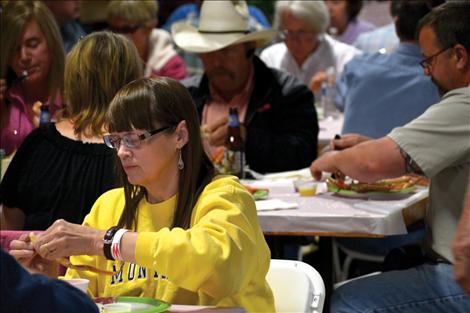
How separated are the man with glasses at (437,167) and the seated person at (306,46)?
11.7 ft

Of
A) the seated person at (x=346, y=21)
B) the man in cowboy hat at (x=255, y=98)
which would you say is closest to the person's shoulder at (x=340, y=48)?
the seated person at (x=346, y=21)

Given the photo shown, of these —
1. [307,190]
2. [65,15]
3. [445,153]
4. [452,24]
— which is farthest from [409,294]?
[65,15]

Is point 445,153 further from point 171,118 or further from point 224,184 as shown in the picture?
point 171,118

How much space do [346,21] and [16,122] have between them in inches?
196

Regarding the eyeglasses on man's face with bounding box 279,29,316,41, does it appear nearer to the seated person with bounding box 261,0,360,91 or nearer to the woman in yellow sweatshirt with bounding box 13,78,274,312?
the seated person with bounding box 261,0,360,91

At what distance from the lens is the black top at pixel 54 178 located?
12.4 feet

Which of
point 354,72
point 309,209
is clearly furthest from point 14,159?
point 354,72

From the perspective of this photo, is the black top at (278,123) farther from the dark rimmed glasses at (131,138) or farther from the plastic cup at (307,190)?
the dark rimmed glasses at (131,138)

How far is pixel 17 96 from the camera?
5340mm

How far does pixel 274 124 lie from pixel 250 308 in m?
2.73

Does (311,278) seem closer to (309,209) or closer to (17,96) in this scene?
(309,209)

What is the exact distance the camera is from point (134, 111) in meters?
2.99

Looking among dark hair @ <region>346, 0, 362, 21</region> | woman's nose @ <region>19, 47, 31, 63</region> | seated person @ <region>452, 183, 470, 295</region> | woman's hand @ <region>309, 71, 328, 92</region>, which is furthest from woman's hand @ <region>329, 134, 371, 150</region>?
dark hair @ <region>346, 0, 362, 21</region>

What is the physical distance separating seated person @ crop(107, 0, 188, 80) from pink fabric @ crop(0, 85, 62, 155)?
7.89 ft
